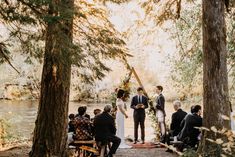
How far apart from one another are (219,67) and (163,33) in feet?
17.0

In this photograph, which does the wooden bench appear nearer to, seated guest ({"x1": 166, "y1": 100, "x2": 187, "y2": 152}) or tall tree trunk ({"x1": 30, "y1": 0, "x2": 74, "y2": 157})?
tall tree trunk ({"x1": 30, "y1": 0, "x2": 74, "y2": 157})

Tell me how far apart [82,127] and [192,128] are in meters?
2.28

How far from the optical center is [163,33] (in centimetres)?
1296

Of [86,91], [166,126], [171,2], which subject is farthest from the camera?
[166,126]

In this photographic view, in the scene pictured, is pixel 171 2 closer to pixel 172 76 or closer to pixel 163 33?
pixel 163 33

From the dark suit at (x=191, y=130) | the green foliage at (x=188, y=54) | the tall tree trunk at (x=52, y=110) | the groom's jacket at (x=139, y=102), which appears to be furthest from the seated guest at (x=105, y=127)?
the green foliage at (x=188, y=54)

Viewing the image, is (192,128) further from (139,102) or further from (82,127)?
(139,102)

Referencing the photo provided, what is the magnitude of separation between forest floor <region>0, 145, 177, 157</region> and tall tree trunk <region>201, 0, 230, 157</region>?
6.94 ft

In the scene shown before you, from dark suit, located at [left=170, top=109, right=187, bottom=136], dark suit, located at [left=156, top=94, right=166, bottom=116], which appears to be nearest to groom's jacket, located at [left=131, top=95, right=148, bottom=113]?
dark suit, located at [left=156, top=94, right=166, bottom=116]

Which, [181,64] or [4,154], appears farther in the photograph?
[181,64]

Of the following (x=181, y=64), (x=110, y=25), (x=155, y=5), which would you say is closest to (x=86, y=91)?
(x=110, y=25)

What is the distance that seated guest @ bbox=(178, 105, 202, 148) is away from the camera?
8836mm

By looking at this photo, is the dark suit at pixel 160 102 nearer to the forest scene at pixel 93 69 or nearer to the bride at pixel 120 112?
the forest scene at pixel 93 69

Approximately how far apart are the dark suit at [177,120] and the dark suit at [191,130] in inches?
23.7
